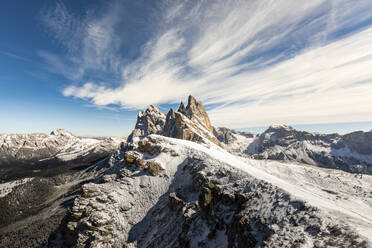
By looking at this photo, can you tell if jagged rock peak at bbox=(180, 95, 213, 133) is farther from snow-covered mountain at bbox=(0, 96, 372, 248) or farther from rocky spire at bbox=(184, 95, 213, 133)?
snow-covered mountain at bbox=(0, 96, 372, 248)

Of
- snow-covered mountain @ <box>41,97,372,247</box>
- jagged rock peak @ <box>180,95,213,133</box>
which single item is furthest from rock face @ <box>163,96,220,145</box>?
snow-covered mountain @ <box>41,97,372,247</box>

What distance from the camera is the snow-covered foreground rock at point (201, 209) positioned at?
16.5 meters

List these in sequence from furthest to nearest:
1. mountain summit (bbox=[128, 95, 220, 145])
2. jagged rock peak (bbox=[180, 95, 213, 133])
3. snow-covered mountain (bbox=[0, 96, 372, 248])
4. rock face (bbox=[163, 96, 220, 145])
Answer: jagged rock peak (bbox=[180, 95, 213, 133]) < mountain summit (bbox=[128, 95, 220, 145]) < rock face (bbox=[163, 96, 220, 145]) < snow-covered mountain (bbox=[0, 96, 372, 248])

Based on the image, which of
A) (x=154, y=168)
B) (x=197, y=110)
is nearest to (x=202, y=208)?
(x=154, y=168)

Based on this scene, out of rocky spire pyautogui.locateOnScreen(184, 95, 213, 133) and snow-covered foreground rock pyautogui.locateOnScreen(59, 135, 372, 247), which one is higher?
rocky spire pyautogui.locateOnScreen(184, 95, 213, 133)

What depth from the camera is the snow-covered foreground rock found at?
16.5 m

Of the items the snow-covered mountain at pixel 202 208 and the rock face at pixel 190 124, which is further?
the rock face at pixel 190 124

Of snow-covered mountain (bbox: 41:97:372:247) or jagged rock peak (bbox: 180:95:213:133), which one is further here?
jagged rock peak (bbox: 180:95:213:133)

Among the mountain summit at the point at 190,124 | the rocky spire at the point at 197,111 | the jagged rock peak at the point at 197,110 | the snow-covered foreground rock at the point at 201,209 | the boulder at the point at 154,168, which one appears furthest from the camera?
the jagged rock peak at the point at 197,110

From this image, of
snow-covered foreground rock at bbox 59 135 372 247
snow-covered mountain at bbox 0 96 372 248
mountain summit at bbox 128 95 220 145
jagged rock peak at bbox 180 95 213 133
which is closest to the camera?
snow-covered foreground rock at bbox 59 135 372 247

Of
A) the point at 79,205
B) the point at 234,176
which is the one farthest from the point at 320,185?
the point at 79,205

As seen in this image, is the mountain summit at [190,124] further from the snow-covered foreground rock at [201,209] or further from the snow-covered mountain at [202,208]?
the snow-covered foreground rock at [201,209]

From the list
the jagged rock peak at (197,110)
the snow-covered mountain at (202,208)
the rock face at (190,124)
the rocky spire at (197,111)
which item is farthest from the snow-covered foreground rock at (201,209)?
the jagged rock peak at (197,110)

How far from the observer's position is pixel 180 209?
1321 inches
